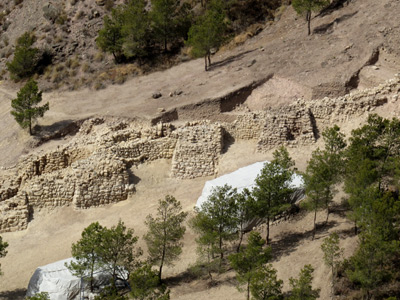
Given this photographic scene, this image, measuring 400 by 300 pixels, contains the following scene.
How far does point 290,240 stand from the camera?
29469mm

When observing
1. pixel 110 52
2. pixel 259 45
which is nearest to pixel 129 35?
pixel 110 52

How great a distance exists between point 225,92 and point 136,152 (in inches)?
319

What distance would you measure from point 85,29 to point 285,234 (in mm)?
33779

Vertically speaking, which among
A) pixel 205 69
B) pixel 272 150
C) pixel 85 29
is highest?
→ pixel 85 29

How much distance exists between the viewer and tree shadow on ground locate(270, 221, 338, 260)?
28547 mm

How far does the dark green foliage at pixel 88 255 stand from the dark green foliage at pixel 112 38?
26.7 metres

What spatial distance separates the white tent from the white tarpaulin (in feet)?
24.3

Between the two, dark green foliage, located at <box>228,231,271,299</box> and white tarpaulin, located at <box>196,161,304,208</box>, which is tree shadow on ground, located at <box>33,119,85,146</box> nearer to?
white tarpaulin, located at <box>196,161,304,208</box>

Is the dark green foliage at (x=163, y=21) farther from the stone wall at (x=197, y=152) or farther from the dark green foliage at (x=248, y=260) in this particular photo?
the dark green foliage at (x=248, y=260)

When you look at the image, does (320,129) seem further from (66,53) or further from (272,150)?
(66,53)

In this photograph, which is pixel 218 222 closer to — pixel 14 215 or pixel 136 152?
pixel 136 152

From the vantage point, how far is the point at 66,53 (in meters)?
55.1

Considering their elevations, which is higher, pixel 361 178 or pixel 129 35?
pixel 129 35

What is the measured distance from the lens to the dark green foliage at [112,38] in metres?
51.7
